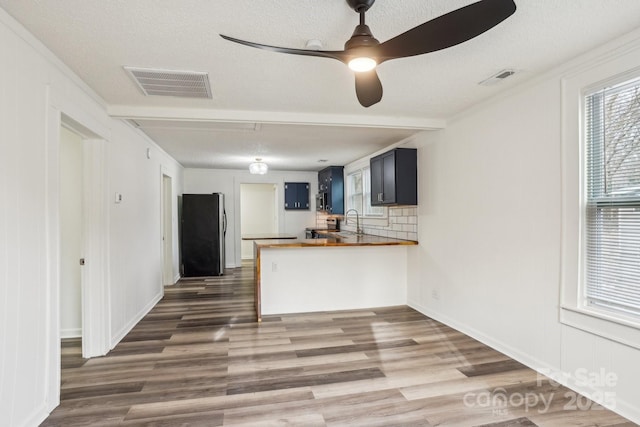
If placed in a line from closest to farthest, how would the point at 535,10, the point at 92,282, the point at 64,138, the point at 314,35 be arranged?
the point at 535,10
the point at 314,35
the point at 92,282
the point at 64,138

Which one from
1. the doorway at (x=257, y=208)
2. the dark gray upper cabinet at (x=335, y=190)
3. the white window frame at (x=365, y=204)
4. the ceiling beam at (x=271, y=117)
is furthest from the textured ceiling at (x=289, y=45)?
the doorway at (x=257, y=208)

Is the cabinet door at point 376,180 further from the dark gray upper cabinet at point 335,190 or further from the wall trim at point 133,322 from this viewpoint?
the wall trim at point 133,322

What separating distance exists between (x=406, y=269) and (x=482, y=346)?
1616 millimetres

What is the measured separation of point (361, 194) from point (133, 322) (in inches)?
159

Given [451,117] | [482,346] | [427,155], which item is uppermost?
[451,117]

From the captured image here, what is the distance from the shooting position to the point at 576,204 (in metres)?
2.39

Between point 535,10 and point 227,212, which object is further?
point 227,212

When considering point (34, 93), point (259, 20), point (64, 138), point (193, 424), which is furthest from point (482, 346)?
point (64, 138)

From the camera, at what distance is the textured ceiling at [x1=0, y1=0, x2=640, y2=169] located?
5.74 feet

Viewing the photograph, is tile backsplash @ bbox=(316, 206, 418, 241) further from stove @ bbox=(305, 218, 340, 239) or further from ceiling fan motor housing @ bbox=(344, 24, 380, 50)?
ceiling fan motor housing @ bbox=(344, 24, 380, 50)

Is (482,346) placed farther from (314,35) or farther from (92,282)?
(92,282)

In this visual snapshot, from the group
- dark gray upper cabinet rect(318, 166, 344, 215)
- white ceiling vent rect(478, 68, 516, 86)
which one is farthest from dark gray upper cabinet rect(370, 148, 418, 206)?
dark gray upper cabinet rect(318, 166, 344, 215)

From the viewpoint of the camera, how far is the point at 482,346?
3.21 m

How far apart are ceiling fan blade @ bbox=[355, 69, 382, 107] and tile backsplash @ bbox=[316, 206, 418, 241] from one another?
2.65 m
